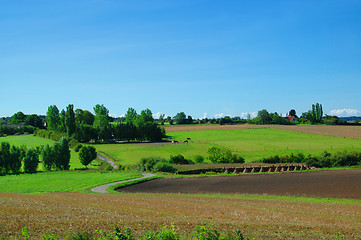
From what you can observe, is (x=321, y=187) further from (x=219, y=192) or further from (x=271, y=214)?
(x=271, y=214)

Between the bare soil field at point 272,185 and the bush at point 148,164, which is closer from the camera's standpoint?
the bare soil field at point 272,185

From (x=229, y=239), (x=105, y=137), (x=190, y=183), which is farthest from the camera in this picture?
(x=105, y=137)

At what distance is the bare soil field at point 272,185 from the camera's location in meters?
38.5

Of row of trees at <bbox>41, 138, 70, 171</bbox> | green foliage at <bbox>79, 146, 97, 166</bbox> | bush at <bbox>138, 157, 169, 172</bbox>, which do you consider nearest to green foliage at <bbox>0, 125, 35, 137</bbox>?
row of trees at <bbox>41, 138, 70, 171</bbox>

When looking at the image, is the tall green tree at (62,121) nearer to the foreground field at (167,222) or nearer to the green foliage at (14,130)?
the green foliage at (14,130)

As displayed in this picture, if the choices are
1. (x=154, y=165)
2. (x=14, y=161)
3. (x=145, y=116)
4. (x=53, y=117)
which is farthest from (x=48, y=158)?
(x=145, y=116)

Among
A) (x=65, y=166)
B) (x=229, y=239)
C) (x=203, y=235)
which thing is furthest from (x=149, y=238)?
(x=65, y=166)

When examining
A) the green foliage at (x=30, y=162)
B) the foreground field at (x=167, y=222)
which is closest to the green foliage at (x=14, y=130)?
the green foliage at (x=30, y=162)

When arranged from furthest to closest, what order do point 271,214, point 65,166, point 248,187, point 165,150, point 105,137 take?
point 105,137 < point 165,150 < point 65,166 < point 248,187 < point 271,214

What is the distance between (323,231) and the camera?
15.6 metres

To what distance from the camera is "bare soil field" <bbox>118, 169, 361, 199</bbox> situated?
38531 millimetres

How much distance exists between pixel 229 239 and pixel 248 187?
3122cm

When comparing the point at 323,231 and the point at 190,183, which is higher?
the point at 323,231

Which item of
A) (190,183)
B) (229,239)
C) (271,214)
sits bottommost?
(190,183)
